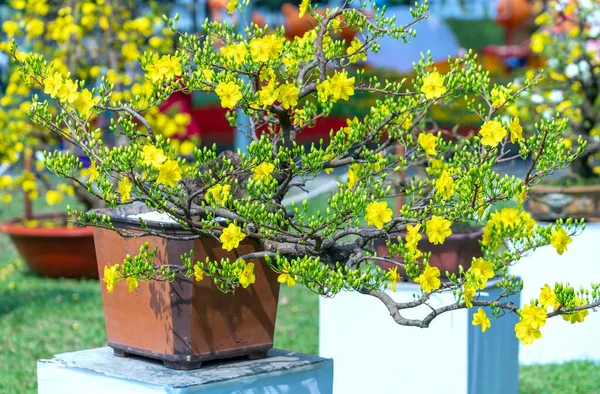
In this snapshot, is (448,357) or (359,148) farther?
(448,357)

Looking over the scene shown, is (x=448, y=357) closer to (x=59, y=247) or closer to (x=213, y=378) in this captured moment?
(x=213, y=378)

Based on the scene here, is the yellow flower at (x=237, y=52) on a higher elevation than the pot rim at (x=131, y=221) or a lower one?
higher

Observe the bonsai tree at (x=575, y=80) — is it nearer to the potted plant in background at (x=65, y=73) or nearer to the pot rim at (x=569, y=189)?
the pot rim at (x=569, y=189)

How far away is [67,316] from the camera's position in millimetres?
5469

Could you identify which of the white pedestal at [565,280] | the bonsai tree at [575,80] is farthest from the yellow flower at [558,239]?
the bonsai tree at [575,80]

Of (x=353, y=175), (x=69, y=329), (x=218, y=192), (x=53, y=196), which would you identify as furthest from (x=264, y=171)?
(x=53, y=196)

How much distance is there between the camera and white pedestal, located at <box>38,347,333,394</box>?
98.4 inches

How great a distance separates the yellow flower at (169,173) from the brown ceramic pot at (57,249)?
13.5 ft

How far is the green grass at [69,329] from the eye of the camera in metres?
4.29

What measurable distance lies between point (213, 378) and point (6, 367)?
215 cm

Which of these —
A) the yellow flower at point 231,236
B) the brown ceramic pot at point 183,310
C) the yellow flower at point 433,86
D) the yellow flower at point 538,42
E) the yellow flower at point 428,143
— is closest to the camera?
the yellow flower at point 231,236

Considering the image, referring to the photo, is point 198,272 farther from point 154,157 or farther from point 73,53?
point 73,53

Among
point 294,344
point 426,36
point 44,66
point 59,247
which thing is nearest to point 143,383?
point 44,66

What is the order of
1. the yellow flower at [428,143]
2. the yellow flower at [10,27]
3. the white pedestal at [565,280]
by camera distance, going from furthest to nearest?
the yellow flower at [10,27]
the white pedestal at [565,280]
the yellow flower at [428,143]
